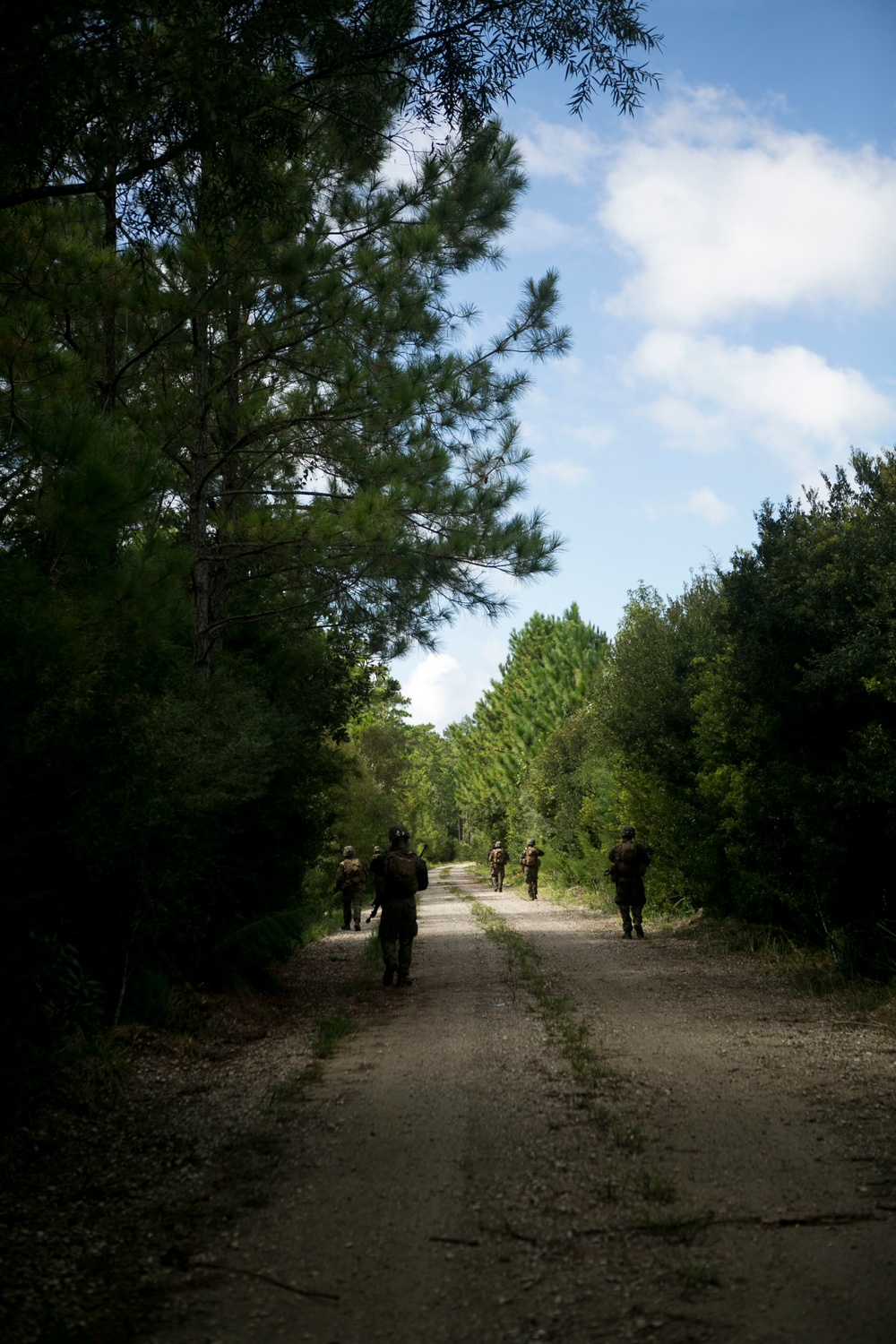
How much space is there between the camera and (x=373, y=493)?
36.3ft

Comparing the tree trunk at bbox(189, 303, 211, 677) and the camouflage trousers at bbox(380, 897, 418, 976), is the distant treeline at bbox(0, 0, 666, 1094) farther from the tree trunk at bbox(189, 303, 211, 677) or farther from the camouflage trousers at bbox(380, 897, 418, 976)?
the camouflage trousers at bbox(380, 897, 418, 976)

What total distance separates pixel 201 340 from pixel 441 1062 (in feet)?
27.1

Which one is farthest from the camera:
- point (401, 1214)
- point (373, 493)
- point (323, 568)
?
point (323, 568)

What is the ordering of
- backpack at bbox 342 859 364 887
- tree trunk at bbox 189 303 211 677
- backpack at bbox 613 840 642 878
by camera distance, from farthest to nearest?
backpack at bbox 342 859 364 887
backpack at bbox 613 840 642 878
tree trunk at bbox 189 303 211 677

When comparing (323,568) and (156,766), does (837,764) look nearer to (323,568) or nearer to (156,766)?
(323,568)

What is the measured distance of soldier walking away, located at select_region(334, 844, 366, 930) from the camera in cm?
2177

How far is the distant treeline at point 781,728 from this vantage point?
11.3m

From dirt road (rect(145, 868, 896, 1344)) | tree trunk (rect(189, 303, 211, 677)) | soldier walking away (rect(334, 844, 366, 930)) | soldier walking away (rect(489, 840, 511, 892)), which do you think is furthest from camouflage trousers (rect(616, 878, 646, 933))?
soldier walking away (rect(489, 840, 511, 892))

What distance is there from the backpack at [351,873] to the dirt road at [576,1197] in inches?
496

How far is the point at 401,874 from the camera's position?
1316 cm

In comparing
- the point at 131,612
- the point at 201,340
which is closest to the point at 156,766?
the point at 131,612

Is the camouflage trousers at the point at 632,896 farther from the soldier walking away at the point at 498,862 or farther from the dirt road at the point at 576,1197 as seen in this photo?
the soldier walking away at the point at 498,862

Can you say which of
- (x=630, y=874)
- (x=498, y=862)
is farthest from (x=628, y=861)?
(x=498, y=862)

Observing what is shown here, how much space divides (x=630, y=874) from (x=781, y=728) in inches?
255
